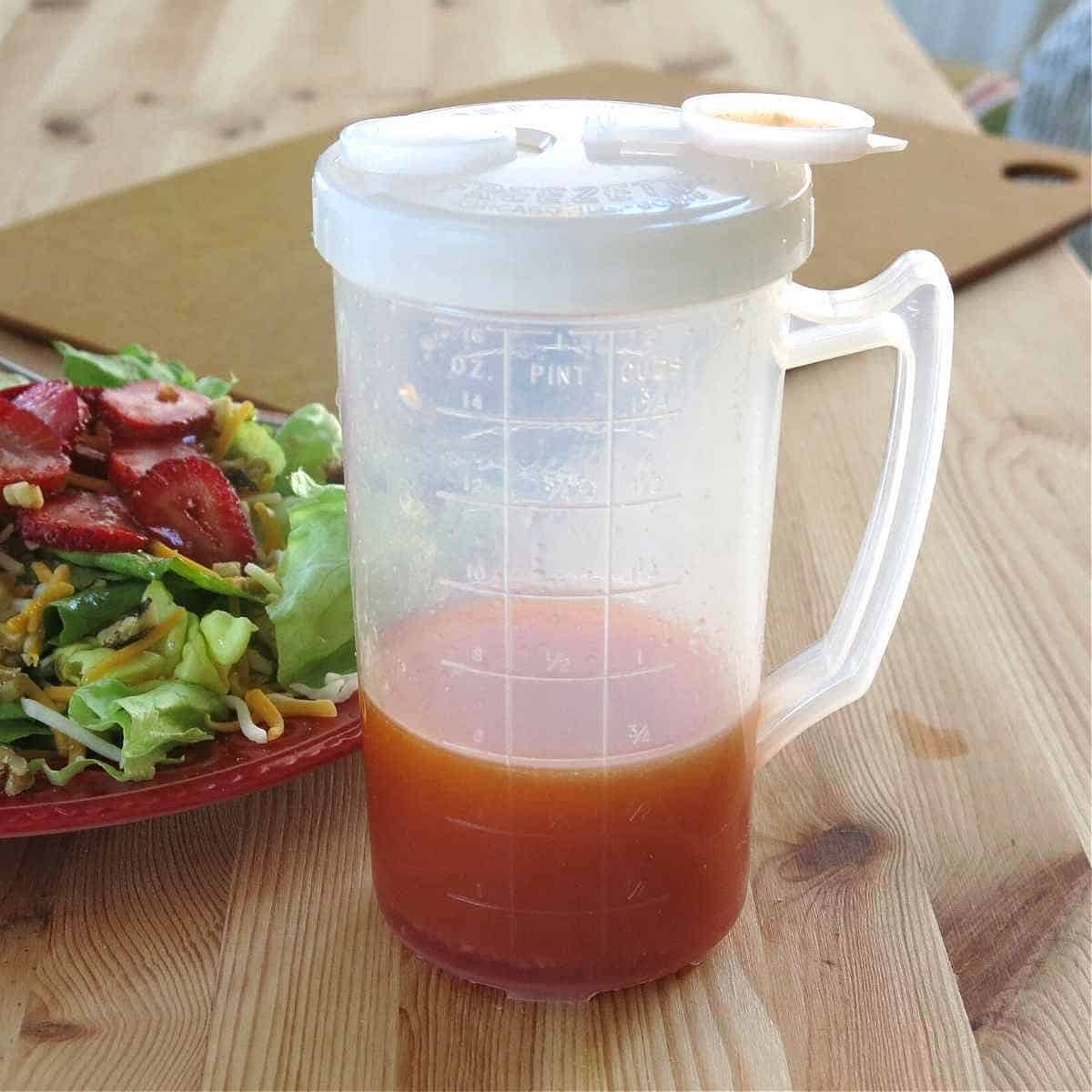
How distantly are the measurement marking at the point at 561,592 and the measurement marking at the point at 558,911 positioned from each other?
0.49 ft

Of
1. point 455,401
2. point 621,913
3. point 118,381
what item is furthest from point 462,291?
point 118,381

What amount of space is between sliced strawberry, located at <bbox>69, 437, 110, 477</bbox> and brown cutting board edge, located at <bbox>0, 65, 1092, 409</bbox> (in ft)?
1.00

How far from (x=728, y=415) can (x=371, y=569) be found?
177 millimetres

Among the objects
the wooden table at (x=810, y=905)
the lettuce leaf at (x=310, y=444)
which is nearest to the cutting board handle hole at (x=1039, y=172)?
the wooden table at (x=810, y=905)

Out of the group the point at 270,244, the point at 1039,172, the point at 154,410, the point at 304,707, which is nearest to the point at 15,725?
the point at 304,707

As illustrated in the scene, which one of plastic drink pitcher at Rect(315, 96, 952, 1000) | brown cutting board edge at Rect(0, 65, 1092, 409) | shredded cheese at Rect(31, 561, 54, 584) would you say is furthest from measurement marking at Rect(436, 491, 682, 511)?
brown cutting board edge at Rect(0, 65, 1092, 409)

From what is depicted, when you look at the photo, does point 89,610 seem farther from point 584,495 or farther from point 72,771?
point 584,495

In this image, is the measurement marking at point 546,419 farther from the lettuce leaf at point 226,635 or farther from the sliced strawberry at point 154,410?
the sliced strawberry at point 154,410

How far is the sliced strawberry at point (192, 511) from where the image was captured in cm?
94

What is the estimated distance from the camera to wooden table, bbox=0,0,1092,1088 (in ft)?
2.31

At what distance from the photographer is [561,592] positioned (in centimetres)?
67

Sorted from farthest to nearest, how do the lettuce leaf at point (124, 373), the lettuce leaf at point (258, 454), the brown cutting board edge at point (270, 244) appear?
the brown cutting board edge at point (270, 244) < the lettuce leaf at point (124, 373) < the lettuce leaf at point (258, 454)

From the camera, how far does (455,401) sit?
2.04 ft

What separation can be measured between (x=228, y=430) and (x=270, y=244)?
560 millimetres
